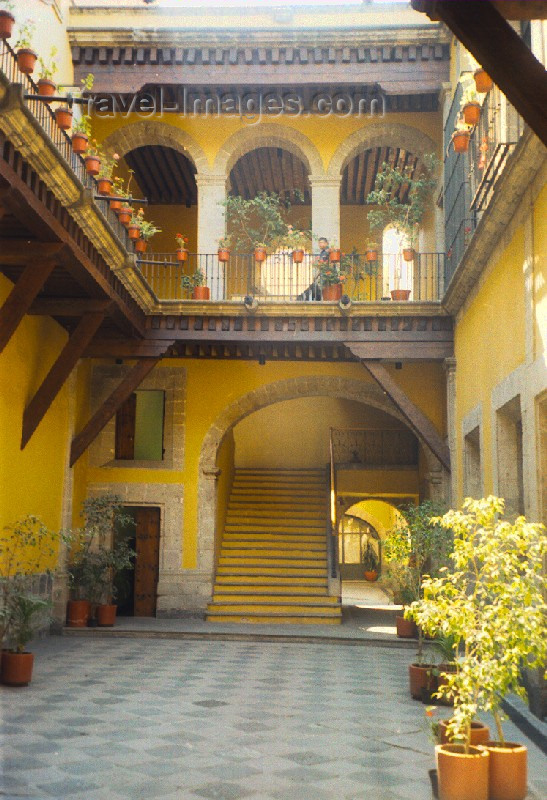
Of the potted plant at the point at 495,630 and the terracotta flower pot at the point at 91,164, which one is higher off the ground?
the terracotta flower pot at the point at 91,164

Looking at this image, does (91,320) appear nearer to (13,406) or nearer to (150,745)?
(13,406)

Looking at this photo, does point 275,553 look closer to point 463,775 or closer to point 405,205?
point 405,205

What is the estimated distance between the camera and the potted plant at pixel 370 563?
25.6 meters

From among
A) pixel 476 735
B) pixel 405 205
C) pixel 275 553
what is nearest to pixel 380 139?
pixel 405 205

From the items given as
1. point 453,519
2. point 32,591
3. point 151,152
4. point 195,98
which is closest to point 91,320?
point 32,591

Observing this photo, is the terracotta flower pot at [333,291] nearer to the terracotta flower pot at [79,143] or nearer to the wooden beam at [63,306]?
the wooden beam at [63,306]

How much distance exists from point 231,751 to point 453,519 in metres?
2.28

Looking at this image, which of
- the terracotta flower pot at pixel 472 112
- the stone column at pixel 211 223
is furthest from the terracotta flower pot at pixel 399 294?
the terracotta flower pot at pixel 472 112

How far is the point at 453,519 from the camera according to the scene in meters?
4.90

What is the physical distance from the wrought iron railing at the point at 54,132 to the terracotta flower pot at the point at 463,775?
6001mm

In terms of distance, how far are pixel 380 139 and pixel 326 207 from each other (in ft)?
5.16

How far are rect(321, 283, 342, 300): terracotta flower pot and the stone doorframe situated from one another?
205 centimetres

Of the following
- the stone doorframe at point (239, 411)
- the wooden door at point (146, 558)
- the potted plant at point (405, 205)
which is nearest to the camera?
the potted plant at point (405, 205)

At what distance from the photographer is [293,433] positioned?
65.7ft
